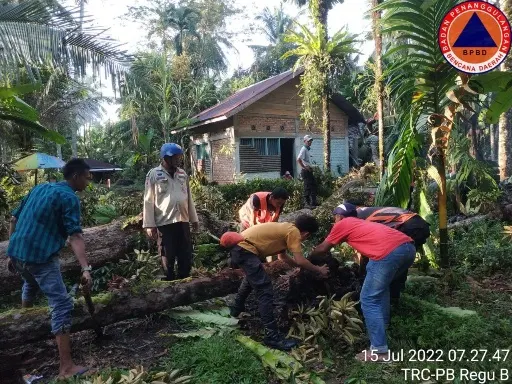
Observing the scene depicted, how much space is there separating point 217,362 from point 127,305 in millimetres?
1292

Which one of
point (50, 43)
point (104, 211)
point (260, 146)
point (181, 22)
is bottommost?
point (104, 211)

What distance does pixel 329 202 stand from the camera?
30.7ft

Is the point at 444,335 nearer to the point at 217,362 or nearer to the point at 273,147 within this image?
the point at 217,362

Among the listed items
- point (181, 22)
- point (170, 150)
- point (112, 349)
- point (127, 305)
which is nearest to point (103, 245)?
point (170, 150)

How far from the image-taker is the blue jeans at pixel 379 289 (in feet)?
12.3

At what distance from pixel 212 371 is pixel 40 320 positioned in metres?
1.73

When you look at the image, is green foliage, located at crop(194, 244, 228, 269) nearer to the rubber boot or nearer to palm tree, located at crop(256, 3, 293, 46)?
the rubber boot

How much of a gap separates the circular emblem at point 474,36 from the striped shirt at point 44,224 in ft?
13.6

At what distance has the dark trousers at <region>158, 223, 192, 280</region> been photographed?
208 inches

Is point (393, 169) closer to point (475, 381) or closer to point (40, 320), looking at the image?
point (475, 381)

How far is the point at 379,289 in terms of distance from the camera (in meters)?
3.81

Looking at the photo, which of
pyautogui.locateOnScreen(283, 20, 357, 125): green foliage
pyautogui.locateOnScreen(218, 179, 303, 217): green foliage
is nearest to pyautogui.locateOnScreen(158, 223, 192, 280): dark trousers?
pyautogui.locateOnScreen(218, 179, 303, 217): green foliage

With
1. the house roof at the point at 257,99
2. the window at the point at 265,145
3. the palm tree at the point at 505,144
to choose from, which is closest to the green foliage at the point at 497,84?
the palm tree at the point at 505,144

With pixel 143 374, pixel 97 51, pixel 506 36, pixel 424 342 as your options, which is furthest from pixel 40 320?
pixel 506 36
